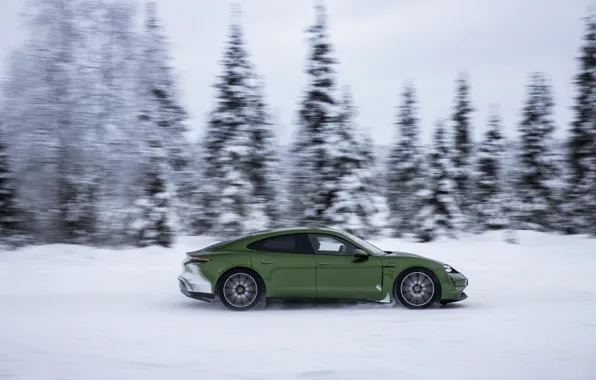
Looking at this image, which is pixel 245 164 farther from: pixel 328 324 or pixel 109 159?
pixel 328 324

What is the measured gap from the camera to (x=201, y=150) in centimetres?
2778

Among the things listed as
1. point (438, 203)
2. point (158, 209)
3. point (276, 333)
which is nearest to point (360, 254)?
point (276, 333)

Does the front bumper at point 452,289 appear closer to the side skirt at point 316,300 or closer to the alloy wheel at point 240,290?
the side skirt at point 316,300

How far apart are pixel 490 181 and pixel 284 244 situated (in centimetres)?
3004

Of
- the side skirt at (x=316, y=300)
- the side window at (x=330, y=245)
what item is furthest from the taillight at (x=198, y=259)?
the side window at (x=330, y=245)

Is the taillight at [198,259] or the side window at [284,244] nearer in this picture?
the taillight at [198,259]

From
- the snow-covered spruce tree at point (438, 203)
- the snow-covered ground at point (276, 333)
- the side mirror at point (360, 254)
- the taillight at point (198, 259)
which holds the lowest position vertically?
the snow-covered ground at point (276, 333)

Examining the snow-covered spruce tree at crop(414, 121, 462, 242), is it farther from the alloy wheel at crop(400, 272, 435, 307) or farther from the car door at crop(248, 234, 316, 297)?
the car door at crop(248, 234, 316, 297)

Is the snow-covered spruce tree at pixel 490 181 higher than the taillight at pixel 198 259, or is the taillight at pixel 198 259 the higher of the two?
the snow-covered spruce tree at pixel 490 181

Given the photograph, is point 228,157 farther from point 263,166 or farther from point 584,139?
point 584,139

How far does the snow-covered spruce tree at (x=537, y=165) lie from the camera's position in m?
35.7

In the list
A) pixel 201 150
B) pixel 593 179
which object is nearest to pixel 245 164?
pixel 201 150

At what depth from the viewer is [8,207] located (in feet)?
61.5

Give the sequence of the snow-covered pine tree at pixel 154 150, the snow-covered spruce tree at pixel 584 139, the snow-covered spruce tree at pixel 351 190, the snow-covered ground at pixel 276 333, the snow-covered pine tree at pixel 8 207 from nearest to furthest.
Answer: the snow-covered ground at pixel 276 333
the snow-covered pine tree at pixel 8 207
the snow-covered pine tree at pixel 154 150
the snow-covered spruce tree at pixel 351 190
the snow-covered spruce tree at pixel 584 139
